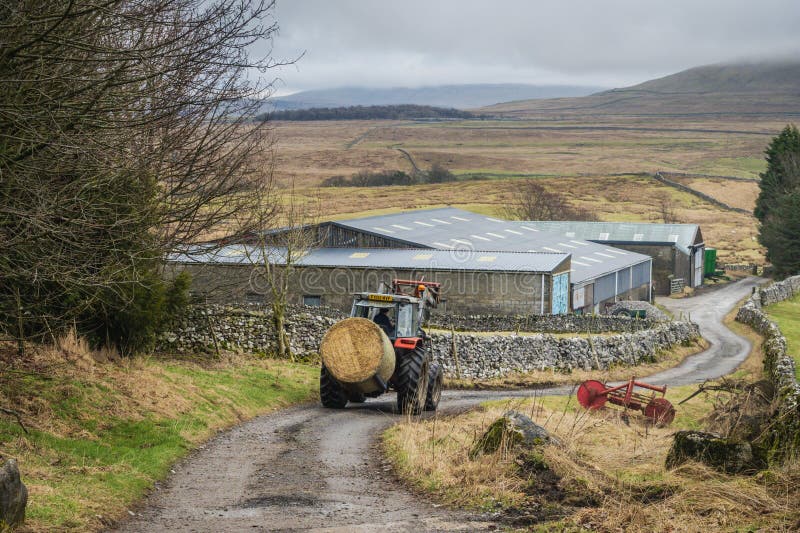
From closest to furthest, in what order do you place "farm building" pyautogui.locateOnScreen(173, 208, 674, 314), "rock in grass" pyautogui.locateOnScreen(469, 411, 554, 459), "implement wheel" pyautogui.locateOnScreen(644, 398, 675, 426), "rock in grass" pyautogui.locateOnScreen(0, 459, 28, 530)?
"rock in grass" pyautogui.locateOnScreen(0, 459, 28, 530) → "rock in grass" pyautogui.locateOnScreen(469, 411, 554, 459) → "implement wheel" pyautogui.locateOnScreen(644, 398, 675, 426) → "farm building" pyautogui.locateOnScreen(173, 208, 674, 314)

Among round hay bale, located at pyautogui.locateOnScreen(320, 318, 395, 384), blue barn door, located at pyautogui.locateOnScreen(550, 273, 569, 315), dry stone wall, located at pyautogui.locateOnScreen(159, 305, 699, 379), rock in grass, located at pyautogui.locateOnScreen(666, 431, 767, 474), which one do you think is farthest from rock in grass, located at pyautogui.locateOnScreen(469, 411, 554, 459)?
blue barn door, located at pyautogui.locateOnScreen(550, 273, 569, 315)

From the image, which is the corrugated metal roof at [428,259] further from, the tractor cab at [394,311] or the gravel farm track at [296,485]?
the gravel farm track at [296,485]

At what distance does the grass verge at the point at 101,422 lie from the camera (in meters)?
12.2

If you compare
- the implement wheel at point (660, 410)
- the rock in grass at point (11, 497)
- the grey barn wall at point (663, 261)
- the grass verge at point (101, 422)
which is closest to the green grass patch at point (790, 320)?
the implement wheel at point (660, 410)

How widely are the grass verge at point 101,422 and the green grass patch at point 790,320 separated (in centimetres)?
1554

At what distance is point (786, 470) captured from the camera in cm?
1183

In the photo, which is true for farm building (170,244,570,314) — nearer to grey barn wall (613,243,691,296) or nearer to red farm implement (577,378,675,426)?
red farm implement (577,378,675,426)

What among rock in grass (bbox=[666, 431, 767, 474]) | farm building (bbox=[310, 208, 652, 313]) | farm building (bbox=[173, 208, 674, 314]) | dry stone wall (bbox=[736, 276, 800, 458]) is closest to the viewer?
rock in grass (bbox=[666, 431, 767, 474])

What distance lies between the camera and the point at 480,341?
1387 inches

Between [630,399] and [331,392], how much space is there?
7.83m

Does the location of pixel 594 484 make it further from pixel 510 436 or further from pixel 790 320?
pixel 790 320

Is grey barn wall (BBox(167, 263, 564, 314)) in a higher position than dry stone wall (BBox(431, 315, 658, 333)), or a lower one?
higher

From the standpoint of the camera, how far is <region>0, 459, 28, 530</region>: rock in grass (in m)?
10.1

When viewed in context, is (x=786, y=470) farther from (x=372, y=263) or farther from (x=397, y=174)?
(x=397, y=174)
